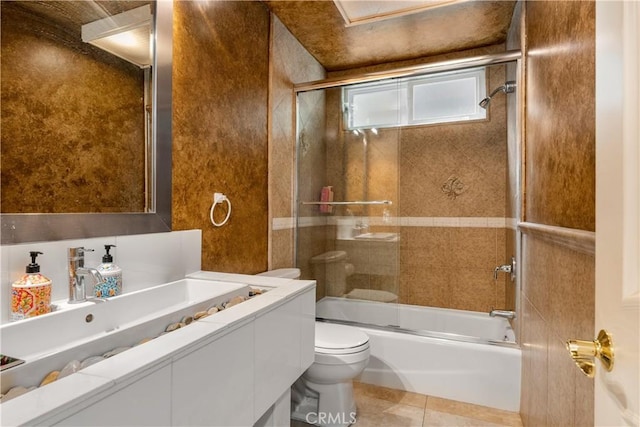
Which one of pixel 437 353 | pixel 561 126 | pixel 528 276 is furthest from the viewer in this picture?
pixel 437 353

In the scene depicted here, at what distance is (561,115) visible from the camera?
1200mm

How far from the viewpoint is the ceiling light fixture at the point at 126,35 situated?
1.19 meters

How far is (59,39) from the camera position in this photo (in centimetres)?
107

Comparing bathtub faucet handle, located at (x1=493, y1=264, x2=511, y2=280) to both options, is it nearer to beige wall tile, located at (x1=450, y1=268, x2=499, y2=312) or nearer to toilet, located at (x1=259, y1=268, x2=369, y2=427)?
beige wall tile, located at (x1=450, y1=268, x2=499, y2=312)

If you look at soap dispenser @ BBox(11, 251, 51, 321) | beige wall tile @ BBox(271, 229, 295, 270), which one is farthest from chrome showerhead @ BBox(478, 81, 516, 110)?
soap dispenser @ BBox(11, 251, 51, 321)

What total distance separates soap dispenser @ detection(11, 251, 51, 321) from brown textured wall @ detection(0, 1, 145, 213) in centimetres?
18

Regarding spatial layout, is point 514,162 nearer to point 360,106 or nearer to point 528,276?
point 528,276

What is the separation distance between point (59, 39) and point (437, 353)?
236cm

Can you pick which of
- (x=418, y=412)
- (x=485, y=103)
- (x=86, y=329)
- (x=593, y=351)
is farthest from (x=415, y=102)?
(x=86, y=329)

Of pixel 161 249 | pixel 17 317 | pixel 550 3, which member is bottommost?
pixel 17 317

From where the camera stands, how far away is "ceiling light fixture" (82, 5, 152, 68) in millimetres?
1186

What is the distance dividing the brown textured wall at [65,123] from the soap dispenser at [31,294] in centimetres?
18

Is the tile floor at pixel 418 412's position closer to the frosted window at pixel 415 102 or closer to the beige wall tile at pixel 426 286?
the beige wall tile at pixel 426 286

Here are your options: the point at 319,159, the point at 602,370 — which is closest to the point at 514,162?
the point at 319,159
